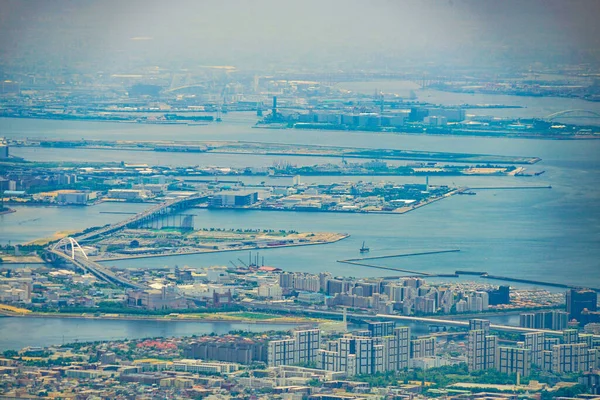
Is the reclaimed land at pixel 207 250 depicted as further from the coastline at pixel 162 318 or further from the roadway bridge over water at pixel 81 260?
the coastline at pixel 162 318

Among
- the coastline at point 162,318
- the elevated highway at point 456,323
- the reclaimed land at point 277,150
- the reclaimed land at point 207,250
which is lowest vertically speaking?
the coastline at point 162,318

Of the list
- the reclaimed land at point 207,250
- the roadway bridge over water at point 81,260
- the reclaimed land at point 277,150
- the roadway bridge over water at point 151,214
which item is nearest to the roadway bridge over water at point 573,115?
the reclaimed land at point 277,150

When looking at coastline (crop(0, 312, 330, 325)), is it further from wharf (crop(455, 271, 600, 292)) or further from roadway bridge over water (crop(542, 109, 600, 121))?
roadway bridge over water (crop(542, 109, 600, 121))

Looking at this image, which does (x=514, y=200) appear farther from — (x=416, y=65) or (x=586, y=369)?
(x=416, y=65)

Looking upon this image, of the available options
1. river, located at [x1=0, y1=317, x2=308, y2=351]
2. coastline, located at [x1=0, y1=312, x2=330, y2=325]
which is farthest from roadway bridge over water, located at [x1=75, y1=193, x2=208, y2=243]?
river, located at [x1=0, y1=317, x2=308, y2=351]

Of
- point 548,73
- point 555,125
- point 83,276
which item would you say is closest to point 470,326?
point 83,276

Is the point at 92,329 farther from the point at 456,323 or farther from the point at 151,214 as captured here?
the point at 151,214

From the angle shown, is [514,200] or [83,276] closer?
[83,276]
